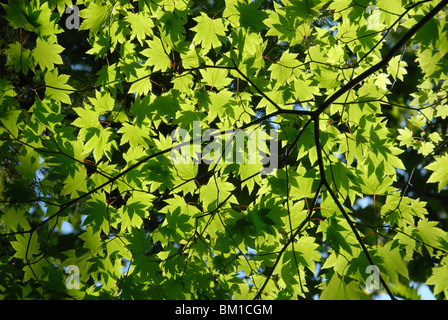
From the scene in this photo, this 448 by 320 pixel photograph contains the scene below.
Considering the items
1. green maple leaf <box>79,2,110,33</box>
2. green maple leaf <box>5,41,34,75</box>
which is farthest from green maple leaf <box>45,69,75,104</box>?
green maple leaf <box>79,2,110,33</box>

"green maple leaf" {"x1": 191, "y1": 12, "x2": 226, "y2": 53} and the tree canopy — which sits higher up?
"green maple leaf" {"x1": 191, "y1": 12, "x2": 226, "y2": 53}

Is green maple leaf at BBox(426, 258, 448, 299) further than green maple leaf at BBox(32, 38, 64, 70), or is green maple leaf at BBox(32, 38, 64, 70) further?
green maple leaf at BBox(32, 38, 64, 70)

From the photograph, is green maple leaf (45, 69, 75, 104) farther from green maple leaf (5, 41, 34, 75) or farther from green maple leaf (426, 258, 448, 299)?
green maple leaf (426, 258, 448, 299)

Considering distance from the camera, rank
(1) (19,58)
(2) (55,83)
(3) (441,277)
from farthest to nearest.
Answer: (2) (55,83) → (1) (19,58) → (3) (441,277)

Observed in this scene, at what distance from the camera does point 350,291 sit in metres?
1.75

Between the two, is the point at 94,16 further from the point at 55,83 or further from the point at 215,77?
the point at 215,77

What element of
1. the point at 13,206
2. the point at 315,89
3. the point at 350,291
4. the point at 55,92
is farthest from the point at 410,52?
the point at 13,206

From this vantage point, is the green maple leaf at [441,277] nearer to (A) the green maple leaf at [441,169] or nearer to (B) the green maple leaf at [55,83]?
(A) the green maple leaf at [441,169]

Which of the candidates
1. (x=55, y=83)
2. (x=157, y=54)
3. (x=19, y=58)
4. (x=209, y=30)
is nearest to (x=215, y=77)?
(x=209, y=30)

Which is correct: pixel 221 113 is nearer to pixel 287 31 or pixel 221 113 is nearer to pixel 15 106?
pixel 287 31

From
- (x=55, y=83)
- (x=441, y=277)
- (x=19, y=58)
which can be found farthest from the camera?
(x=55, y=83)

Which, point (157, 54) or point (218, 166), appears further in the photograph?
point (157, 54)

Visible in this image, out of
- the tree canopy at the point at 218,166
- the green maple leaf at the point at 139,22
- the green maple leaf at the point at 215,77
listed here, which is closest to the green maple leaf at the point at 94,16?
the tree canopy at the point at 218,166

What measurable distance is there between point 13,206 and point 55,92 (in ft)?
2.63
